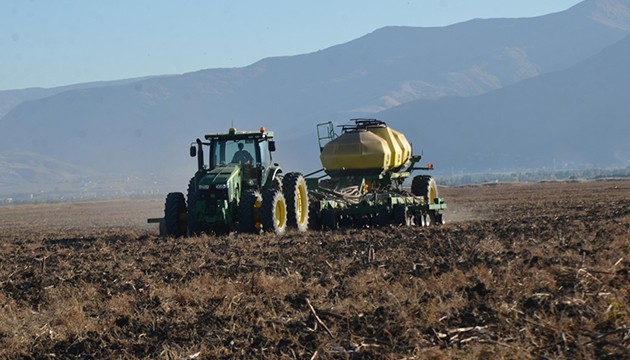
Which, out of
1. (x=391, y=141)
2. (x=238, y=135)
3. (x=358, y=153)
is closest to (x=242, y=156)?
(x=238, y=135)

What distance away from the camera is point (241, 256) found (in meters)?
17.6

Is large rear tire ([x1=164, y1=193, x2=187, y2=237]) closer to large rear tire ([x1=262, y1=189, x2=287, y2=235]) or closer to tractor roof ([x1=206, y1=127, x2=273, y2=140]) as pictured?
tractor roof ([x1=206, y1=127, x2=273, y2=140])

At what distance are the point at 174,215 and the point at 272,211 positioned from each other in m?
2.60

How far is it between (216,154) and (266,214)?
2.72 m

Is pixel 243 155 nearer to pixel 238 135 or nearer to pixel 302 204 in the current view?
pixel 238 135

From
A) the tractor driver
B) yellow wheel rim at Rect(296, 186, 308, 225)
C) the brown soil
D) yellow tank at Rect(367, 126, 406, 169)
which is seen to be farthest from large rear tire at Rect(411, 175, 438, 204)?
the brown soil

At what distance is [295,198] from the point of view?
2428cm

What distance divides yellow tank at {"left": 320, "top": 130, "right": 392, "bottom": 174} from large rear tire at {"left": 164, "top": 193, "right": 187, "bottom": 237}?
6.63 m

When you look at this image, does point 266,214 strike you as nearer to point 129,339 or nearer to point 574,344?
point 129,339

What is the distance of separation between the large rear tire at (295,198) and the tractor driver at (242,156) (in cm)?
91

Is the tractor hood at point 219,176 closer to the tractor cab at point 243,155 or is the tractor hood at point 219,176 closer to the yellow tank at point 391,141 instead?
the tractor cab at point 243,155

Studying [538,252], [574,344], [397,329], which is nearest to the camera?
[574,344]

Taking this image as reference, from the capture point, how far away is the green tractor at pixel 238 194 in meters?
23.2

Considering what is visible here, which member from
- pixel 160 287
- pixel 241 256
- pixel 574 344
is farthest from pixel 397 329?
pixel 241 256
